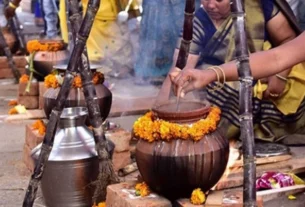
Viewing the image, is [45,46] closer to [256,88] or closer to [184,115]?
[256,88]

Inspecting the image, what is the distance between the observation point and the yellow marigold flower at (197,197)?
3105 millimetres

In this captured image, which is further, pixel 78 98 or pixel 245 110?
pixel 78 98

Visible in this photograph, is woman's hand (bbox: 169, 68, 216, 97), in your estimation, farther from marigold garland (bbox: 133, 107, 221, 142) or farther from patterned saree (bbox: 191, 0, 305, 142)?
patterned saree (bbox: 191, 0, 305, 142)

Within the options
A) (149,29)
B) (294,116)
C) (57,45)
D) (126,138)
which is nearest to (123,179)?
(126,138)

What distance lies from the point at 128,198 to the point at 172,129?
0.42 meters

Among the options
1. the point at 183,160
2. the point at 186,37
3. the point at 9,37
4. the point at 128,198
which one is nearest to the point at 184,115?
the point at 183,160

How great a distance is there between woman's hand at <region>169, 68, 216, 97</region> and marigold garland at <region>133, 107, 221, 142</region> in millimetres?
163

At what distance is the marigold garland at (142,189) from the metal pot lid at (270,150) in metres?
1.27

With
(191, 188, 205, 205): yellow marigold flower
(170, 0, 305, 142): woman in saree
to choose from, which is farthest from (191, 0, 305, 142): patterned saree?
(191, 188, 205, 205): yellow marigold flower

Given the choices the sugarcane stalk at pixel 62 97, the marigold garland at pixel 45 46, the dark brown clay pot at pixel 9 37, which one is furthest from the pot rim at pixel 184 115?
the dark brown clay pot at pixel 9 37

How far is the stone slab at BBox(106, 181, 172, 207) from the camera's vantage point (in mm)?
3141

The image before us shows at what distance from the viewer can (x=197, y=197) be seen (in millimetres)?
3111

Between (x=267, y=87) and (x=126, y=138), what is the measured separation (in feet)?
3.37

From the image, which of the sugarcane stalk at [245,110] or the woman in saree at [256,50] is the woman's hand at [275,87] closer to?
the woman in saree at [256,50]
